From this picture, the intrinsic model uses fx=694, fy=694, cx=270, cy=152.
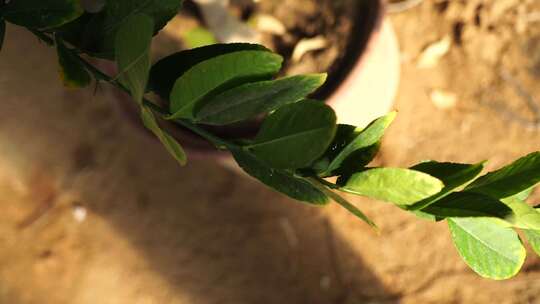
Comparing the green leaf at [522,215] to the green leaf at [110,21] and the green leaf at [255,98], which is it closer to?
the green leaf at [255,98]

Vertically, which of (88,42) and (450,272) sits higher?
(88,42)

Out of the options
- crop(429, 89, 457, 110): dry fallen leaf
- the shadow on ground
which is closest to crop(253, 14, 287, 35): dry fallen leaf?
the shadow on ground

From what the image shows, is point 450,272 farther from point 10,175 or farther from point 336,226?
point 10,175

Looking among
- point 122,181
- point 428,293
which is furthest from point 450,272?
point 122,181

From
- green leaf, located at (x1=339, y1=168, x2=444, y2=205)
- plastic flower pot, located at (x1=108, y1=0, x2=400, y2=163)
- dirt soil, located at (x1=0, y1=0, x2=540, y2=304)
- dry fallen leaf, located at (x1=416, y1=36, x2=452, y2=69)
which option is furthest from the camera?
dry fallen leaf, located at (x1=416, y1=36, x2=452, y2=69)

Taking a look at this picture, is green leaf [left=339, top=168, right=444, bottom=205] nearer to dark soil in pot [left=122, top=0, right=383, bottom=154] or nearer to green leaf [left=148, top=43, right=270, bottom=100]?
green leaf [left=148, top=43, right=270, bottom=100]
